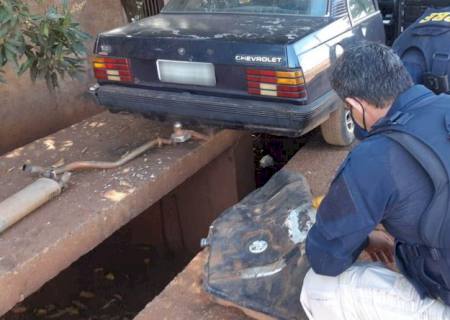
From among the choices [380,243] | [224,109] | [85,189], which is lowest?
[85,189]

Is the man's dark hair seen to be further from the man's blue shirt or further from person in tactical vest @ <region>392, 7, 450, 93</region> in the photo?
person in tactical vest @ <region>392, 7, 450, 93</region>

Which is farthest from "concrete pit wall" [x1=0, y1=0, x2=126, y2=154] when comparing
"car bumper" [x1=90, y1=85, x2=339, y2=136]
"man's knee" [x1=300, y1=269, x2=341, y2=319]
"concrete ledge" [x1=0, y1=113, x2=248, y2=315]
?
"man's knee" [x1=300, y1=269, x2=341, y2=319]

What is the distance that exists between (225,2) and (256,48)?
97 centimetres

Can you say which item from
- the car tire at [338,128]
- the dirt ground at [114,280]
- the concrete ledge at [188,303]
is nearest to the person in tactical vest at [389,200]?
the concrete ledge at [188,303]

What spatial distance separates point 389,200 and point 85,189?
2.33 metres

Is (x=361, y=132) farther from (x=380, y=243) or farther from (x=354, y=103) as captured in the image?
(x=380, y=243)

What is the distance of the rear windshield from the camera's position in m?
3.72

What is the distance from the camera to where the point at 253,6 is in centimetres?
391

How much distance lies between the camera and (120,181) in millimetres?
3609

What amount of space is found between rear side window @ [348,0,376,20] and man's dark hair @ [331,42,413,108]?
2292 mm

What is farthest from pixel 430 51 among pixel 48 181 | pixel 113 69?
pixel 48 181

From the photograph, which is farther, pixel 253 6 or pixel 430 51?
pixel 253 6

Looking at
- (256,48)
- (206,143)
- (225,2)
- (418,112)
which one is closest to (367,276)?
(418,112)

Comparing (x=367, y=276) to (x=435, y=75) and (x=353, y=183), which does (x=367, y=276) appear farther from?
(x=435, y=75)
